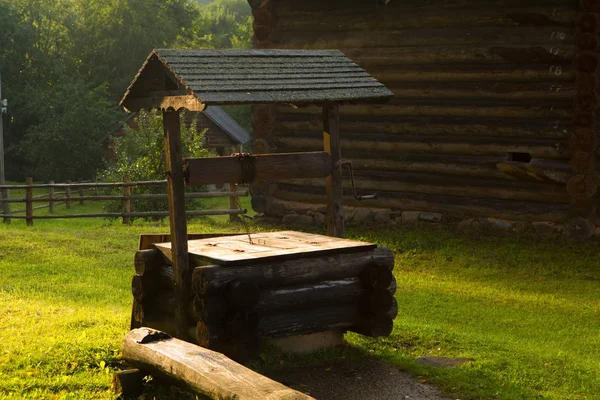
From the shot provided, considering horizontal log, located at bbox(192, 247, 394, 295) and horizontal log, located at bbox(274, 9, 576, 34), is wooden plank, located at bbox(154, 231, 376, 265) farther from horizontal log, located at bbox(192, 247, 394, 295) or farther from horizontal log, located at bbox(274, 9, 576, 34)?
horizontal log, located at bbox(274, 9, 576, 34)

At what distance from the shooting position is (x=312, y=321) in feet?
27.3

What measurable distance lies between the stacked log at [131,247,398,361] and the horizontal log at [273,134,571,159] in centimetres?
744

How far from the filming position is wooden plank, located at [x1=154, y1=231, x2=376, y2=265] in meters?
7.98

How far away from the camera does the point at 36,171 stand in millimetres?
42719

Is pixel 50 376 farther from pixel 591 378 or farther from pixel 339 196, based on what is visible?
pixel 591 378

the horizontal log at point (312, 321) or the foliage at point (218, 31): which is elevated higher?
the foliage at point (218, 31)

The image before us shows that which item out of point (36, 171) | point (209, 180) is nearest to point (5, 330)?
point (209, 180)

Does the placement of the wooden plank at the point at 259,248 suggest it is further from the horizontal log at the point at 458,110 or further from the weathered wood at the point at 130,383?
the horizontal log at the point at 458,110

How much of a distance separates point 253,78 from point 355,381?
9.56 ft

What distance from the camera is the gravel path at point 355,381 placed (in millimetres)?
7578

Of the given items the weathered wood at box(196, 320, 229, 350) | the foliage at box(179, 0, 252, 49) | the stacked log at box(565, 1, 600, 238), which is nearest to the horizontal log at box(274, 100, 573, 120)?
the stacked log at box(565, 1, 600, 238)

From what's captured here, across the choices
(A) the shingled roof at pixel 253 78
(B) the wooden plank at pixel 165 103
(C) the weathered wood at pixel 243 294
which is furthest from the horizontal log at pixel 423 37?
(C) the weathered wood at pixel 243 294

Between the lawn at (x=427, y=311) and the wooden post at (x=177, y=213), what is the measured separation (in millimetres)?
863

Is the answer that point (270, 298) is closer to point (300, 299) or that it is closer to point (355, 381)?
point (300, 299)
